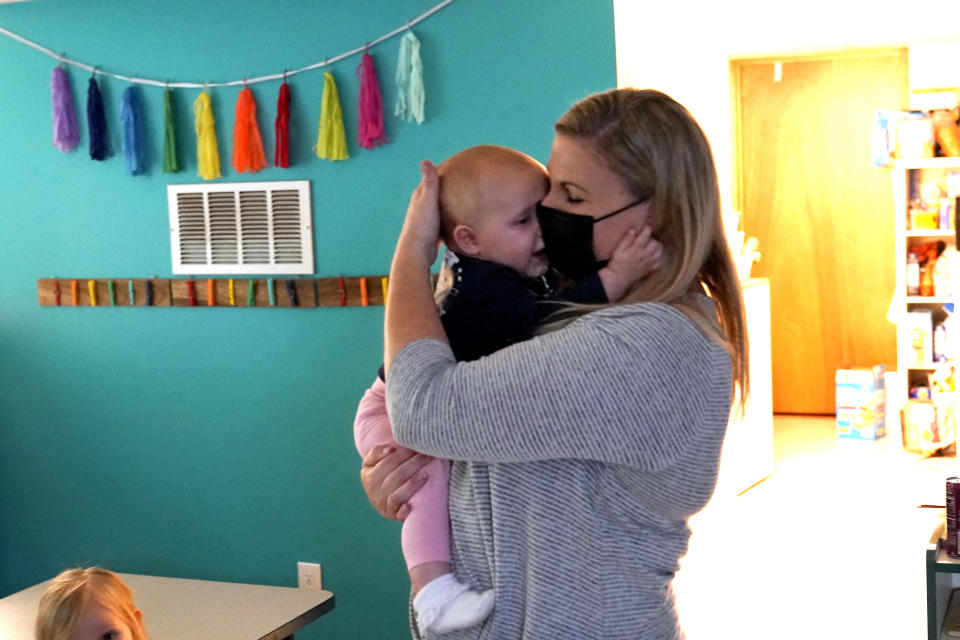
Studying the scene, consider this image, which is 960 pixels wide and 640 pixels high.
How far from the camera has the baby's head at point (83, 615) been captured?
259 cm

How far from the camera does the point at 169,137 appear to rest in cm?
399

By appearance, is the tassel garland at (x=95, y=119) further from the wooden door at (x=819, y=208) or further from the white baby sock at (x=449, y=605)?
the wooden door at (x=819, y=208)

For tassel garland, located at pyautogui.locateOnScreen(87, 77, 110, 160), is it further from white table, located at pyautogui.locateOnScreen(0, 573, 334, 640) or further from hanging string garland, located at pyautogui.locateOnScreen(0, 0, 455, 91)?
white table, located at pyautogui.locateOnScreen(0, 573, 334, 640)

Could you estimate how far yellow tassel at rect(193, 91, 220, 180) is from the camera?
3934 mm

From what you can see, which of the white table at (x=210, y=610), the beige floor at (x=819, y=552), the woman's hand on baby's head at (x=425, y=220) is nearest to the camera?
the woman's hand on baby's head at (x=425, y=220)

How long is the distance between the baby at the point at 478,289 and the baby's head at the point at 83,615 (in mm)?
1215

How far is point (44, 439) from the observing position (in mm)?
4434

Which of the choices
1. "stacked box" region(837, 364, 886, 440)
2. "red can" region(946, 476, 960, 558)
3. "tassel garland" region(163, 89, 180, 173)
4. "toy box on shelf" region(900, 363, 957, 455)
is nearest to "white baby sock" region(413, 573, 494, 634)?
"red can" region(946, 476, 960, 558)

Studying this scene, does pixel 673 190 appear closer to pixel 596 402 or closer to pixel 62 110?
pixel 596 402

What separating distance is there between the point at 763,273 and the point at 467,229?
21.8ft

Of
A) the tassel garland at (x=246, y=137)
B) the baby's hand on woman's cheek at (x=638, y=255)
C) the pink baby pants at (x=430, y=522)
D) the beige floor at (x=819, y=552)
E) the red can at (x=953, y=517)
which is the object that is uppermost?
the tassel garland at (x=246, y=137)

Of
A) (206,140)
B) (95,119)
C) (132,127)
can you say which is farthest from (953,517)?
(95,119)

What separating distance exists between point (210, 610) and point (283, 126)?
166cm

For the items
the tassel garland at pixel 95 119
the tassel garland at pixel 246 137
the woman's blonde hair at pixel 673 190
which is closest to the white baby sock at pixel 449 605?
the woman's blonde hair at pixel 673 190
